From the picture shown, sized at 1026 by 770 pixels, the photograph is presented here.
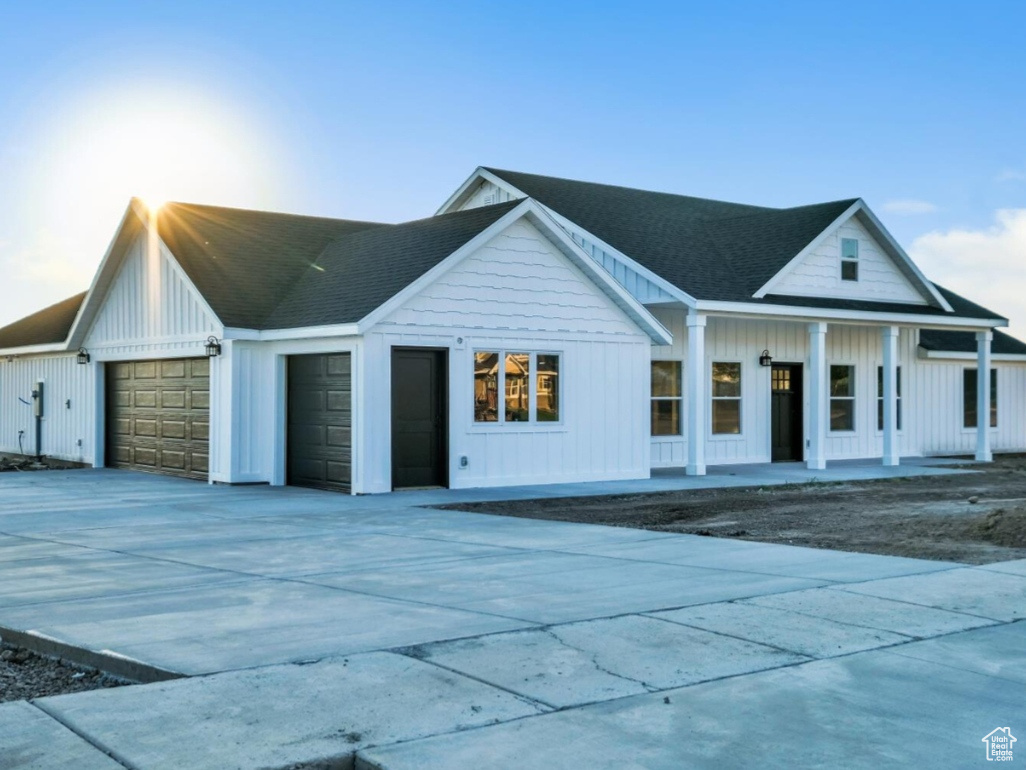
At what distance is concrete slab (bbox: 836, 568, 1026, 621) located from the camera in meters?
8.45

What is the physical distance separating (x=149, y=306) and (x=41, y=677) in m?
16.8

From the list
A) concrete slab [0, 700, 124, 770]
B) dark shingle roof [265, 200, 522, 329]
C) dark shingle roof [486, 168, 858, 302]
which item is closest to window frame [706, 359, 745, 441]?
dark shingle roof [486, 168, 858, 302]

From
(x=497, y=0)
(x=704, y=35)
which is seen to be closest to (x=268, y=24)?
(x=497, y=0)

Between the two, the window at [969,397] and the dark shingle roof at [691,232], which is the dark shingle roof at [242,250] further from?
the window at [969,397]

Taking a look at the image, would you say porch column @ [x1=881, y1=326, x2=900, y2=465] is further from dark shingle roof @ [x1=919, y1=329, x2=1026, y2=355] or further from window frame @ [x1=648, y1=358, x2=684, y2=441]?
window frame @ [x1=648, y1=358, x2=684, y2=441]

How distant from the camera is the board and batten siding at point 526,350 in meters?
17.8

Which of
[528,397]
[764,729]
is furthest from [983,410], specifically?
[764,729]

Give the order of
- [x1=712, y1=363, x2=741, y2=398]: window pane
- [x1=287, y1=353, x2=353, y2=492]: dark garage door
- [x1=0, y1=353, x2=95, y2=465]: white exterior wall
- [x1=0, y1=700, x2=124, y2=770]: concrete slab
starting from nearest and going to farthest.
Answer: [x1=0, y1=700, x2=124, y2=770]: concrete slab, [x1=287, y1=353, x2=353, y2=492]: dark garage door, [x1=712, y1=363, x2=741, y2=398]: window pane, [x1=0, y1=353, x2=95, y2=465]: white exterior wall

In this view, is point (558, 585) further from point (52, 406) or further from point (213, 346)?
point (52, 406)

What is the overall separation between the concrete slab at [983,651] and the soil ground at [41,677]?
476 centimetres

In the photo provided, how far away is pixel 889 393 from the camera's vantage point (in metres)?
24.4

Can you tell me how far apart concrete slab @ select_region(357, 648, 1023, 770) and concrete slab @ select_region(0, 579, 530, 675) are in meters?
1.83

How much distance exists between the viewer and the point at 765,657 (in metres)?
6.85

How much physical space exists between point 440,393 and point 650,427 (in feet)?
18.0
